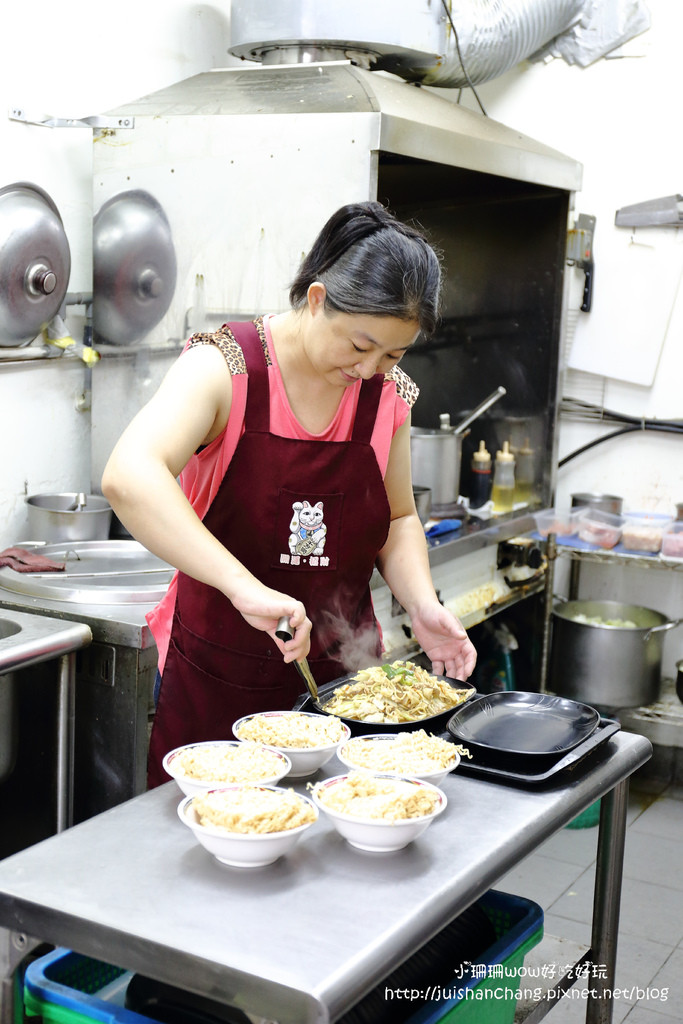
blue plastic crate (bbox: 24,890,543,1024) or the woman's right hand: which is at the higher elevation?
the woman's right hand

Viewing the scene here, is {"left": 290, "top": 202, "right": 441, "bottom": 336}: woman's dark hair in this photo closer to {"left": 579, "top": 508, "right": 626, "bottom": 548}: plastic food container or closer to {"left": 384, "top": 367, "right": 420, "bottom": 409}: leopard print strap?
{"left": 384, "top": 367, "right": 420, "bottom": 409}: leopard print strap

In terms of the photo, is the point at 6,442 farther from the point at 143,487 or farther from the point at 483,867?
the point at 483,867

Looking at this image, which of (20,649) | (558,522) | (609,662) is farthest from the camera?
(558,522)

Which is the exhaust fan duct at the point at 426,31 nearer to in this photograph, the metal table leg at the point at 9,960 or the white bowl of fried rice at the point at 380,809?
the white bowl of fried rice at the point at 380,809

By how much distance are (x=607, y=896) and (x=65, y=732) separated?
119 centimetres

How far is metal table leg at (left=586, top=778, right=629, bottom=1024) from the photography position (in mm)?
1984

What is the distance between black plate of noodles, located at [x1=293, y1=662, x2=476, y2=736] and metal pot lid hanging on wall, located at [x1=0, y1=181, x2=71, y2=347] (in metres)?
1.53

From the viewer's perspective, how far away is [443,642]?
2090mm

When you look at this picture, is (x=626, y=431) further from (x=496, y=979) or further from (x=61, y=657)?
(x=496, y=979)

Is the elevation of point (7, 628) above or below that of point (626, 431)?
below

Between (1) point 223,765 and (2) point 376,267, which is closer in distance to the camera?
(1) point 223,765

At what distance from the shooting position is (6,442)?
3062 mm

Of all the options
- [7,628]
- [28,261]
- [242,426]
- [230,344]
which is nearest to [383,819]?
[242,426]

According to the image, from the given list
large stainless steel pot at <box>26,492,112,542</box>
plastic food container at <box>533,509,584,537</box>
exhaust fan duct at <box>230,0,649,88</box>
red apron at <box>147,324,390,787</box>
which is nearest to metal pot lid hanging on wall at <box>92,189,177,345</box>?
large stainless steel pot at <box>26,492,112,542</box>
